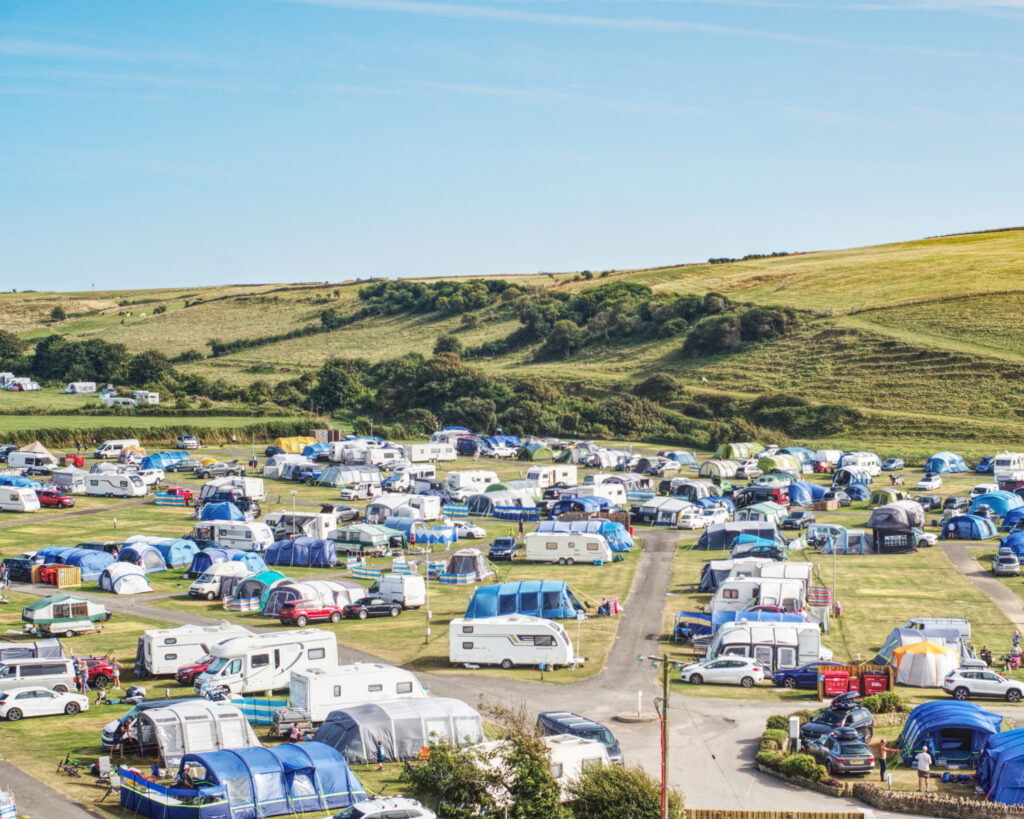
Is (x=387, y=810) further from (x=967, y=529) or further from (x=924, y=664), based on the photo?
(x=967, y=529)

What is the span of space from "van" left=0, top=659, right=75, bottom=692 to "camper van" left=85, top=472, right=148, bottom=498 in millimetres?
35480

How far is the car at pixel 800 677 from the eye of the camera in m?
27.6

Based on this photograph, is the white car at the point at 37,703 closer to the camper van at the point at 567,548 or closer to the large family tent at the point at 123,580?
the large family tent at the point at 123,580

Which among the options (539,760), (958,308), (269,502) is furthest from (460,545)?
(958,308)

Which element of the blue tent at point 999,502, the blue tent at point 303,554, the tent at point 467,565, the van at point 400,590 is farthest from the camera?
the blue tent at point 999,502

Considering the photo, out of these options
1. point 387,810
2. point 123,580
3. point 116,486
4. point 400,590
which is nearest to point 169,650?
point 400,590

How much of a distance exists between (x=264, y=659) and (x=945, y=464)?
52871mm

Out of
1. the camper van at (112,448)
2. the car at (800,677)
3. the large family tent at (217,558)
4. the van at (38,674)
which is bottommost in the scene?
the car at (800,677)

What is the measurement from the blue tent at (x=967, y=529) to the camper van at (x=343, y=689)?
3069cm

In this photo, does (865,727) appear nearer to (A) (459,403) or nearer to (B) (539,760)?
(B) (539,760)

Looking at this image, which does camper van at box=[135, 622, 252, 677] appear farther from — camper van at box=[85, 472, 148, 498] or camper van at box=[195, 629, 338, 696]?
camper van at box=[85, 472, 148, 498]

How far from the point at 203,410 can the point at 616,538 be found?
190 feet

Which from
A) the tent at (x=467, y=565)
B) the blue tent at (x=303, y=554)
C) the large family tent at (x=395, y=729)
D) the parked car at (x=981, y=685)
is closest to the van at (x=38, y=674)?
the large family tent at (x=395, y=729)

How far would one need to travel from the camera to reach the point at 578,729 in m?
21.6
